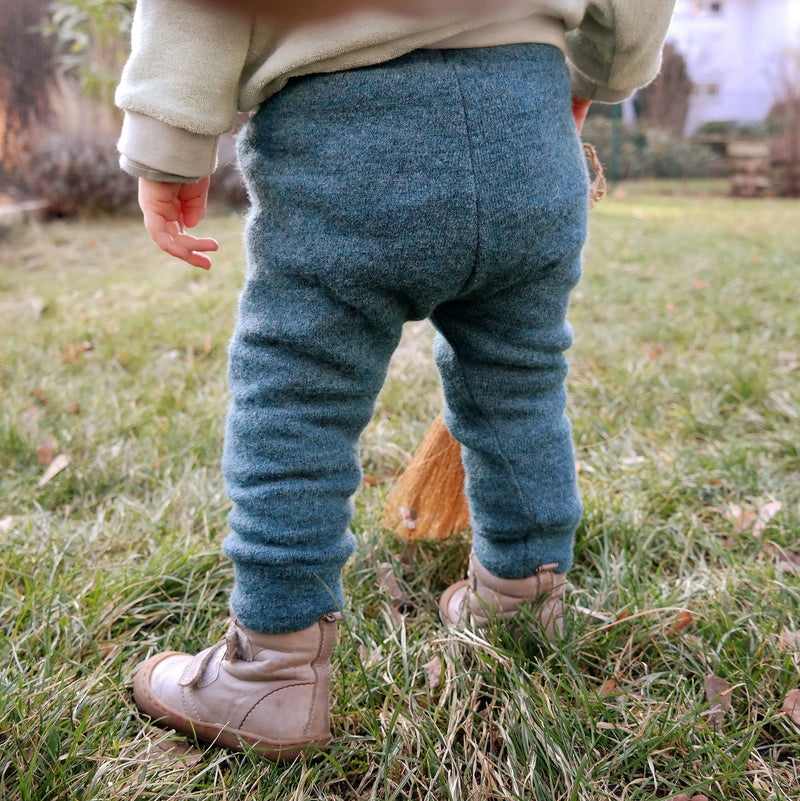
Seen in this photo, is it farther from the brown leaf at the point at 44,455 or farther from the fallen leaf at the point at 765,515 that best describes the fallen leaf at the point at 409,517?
the brown leaf at the point at 44,455

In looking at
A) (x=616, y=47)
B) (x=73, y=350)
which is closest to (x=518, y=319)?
(x=616, y=47)

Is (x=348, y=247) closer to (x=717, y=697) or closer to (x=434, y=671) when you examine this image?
(x=434, y=671)

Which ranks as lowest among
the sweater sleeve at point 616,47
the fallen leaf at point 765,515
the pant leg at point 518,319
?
the fallen leaf at point 765,515

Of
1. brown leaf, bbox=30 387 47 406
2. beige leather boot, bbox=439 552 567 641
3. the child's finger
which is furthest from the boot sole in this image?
brown leaf, bbox=30 387 47 406

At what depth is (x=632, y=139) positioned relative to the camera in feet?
45.7

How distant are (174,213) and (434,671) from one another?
2.66ft

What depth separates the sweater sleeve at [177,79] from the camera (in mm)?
882

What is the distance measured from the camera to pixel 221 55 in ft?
2.94

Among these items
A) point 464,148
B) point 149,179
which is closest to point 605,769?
point 464,148

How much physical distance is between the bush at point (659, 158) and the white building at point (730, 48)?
5.25m

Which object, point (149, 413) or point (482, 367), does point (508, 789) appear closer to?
point (482, 367)

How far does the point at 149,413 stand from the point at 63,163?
17.3ft

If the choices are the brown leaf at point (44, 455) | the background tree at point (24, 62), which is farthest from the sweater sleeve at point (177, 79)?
the background tree at point (24, 62)

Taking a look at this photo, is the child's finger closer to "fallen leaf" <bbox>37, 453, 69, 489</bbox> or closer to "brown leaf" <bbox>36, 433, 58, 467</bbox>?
"fallen leaf" <bbox>37, 453, 69, 489</bbox>
